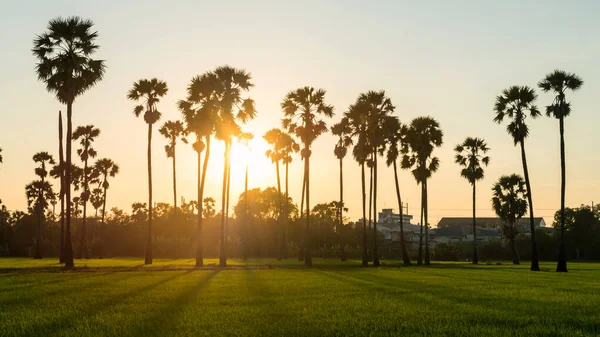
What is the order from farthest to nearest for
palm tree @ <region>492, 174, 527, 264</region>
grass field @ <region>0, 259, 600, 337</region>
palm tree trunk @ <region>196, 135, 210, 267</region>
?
palm tree @ <region>492, 174, 527, 264</region> < palm tree trunk @ <region>196, 135, 210, 267</region> < grass field @ <region>0, 259, 600, 337</region>

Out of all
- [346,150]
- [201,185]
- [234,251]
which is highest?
[346,150]

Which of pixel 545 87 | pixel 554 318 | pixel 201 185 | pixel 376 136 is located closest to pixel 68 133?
pixel 201 185

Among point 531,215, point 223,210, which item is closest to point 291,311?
point 223,210

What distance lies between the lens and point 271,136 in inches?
3332

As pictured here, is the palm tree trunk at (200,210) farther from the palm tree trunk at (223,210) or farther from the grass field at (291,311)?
the grass field at (291,311)

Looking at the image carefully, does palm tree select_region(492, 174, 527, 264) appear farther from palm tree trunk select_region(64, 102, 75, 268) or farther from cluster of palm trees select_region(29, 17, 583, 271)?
palm tree trunk select_region(64, 102, 75, 268)

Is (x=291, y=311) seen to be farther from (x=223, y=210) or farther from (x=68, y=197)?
(x=223, y=210)

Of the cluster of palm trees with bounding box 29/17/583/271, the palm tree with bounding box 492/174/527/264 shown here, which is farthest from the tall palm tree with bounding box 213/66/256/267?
the palm tree with bounding box 492/174/527/264

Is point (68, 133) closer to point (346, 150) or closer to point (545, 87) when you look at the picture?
point (346, 150)

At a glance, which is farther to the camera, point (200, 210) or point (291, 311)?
point (200, 210)

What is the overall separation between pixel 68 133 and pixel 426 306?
33944 mm

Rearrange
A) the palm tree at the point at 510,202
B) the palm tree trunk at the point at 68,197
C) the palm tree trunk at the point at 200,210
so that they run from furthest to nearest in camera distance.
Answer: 1. the palm tree at the point at 510,202
2. the palm tree trunk at the point at 200,210
3. the palm tree trunk at the point at 68,197

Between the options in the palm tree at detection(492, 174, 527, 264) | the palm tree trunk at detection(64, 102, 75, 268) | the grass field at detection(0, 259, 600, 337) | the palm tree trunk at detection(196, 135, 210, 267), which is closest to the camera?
the grass field at detection(0, 259, 600, 337)

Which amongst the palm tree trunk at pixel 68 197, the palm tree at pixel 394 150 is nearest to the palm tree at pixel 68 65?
the palm tree trunk at pixel 68 197
